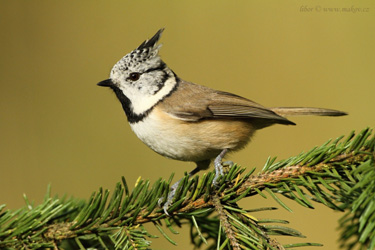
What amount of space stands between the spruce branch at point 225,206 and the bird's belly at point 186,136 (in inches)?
25.6

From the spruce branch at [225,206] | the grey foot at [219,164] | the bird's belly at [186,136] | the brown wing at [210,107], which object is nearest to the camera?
the spruce branch at [225,206]

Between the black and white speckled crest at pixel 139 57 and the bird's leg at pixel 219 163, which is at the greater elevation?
the black and white speckled crest at pixel 139 57

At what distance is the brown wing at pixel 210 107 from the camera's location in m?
2.44

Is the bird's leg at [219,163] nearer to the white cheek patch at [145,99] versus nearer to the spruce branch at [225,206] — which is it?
the spruce branch at [225,206]

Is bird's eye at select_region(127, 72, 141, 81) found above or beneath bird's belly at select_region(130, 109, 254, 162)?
above

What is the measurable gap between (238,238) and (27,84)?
3249mm

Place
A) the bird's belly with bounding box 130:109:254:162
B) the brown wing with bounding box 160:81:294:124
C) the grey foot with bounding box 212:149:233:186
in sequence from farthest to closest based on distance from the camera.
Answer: the brown wing with bounding box 160:81:294:124
the bird's belly with bounding box 130:109:254:162
the grey foot with bounding box 212:149:233:186

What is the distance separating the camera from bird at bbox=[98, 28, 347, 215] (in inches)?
91.2

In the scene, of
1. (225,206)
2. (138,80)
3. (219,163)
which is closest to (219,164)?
(219,163)

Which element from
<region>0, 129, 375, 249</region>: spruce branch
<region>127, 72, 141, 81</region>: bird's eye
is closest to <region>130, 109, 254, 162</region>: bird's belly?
<region>127, 72, 141, 81</region>: bird's eye

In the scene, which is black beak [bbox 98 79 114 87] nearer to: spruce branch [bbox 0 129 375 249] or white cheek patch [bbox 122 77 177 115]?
white cheek patch [bbox 122 77 177 115]

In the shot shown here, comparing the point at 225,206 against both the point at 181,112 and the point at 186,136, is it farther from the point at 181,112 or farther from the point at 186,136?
the point at 181,112

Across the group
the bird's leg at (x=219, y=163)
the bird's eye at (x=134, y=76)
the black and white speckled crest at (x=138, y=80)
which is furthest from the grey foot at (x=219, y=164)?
the bird's eye at (x=134, y=76)

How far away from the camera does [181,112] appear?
95.3 inches
